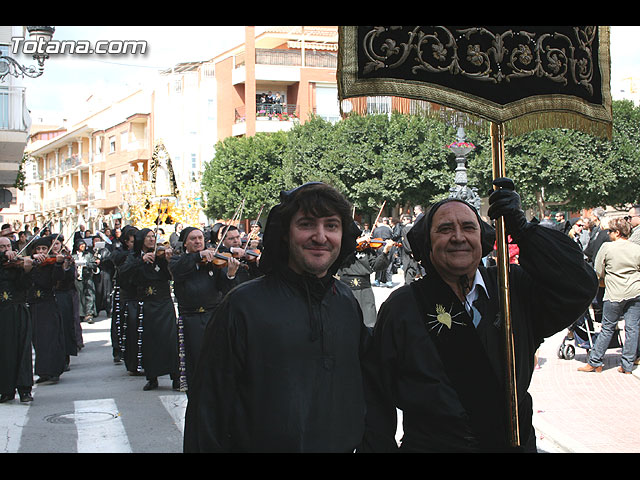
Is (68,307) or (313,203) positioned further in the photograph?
(68,307)

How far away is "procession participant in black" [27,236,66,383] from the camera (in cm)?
1010

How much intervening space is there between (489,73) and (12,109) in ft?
61.1

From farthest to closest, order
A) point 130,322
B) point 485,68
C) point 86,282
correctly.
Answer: point 86,282, point 130,322, point 485,68

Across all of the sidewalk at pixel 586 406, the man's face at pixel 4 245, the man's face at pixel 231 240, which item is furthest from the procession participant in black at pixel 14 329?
the sidewalk at pixel 586 406

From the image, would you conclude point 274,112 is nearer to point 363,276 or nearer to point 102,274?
point 102,274

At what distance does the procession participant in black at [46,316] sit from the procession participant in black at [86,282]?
271 inches

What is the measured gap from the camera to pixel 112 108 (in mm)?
63156

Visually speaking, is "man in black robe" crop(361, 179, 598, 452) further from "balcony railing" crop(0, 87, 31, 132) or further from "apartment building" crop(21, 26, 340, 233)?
"apartment building" crop(21, 26, 340, 233)

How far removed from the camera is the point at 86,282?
693 inches

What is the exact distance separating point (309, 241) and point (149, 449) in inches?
171

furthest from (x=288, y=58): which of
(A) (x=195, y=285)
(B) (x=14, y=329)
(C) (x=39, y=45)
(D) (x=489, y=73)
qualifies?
(D) (x=489, y=73)

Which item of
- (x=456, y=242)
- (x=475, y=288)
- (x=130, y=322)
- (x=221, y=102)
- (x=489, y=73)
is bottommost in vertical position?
(x=130, y=322)

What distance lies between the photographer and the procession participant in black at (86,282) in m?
17.3
